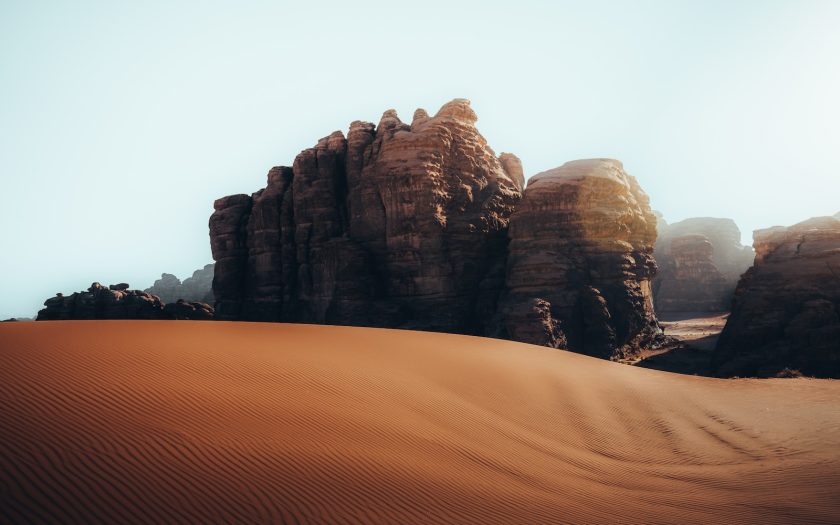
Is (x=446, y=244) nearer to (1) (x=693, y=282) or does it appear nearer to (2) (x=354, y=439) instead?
(2) (x=354, y=439)

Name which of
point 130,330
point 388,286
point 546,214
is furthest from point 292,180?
point 130,330

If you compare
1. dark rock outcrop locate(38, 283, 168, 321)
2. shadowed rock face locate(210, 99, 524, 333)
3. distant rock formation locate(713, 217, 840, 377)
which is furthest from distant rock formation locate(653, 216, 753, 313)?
dark rock outcrop locate(38, 283, 168, 321)

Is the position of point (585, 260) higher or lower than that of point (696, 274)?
higher

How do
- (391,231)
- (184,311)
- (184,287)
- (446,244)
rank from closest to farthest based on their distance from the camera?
(446,244) → (391,231) → (184,311) → (184,287)

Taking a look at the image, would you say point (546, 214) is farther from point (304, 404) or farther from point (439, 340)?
point (304, 404)

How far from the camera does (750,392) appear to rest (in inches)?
615

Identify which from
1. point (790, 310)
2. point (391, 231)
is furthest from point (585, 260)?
point (391, 231)

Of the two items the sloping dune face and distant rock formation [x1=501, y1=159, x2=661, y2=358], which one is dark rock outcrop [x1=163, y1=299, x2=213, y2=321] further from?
the sloping dune face

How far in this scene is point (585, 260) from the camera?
1292 inches

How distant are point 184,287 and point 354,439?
94.3m

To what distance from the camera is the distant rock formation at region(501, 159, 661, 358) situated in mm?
30594

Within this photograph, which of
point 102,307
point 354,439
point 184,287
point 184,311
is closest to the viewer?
point 354,439

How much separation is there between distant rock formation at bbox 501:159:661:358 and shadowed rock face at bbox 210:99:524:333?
397cm

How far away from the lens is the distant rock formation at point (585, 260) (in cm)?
3059
